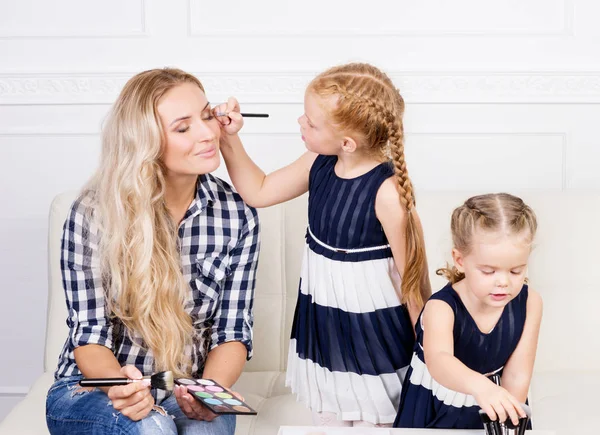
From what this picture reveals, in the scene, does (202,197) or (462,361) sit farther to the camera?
(202,197)

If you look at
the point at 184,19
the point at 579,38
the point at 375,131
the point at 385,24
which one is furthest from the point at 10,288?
the point at 579,38

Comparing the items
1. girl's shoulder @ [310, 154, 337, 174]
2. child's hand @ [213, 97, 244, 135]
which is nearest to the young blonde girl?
girl's shoulder @ [310, 154, 337, 174]

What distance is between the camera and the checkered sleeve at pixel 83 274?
175 cm

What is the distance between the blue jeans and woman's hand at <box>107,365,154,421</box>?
19 mm

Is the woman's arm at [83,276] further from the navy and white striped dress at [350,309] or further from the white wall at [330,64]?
the white wall at [330,64]

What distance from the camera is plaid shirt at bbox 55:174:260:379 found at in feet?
5.74

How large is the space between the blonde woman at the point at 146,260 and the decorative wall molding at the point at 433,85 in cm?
83

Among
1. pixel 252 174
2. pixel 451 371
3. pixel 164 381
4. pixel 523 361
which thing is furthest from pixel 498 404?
pixel 252 174

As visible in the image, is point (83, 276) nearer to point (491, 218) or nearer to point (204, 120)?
point (204, 120)

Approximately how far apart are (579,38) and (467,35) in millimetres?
343

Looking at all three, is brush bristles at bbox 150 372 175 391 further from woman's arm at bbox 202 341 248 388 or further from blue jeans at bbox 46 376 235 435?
woman's arm at bbox 202 341 248 388

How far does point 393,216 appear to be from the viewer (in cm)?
162

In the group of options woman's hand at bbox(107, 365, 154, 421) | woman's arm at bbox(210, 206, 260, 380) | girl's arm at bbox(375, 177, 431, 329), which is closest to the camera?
woman's hand at bbox(107, 365, 154, 421)

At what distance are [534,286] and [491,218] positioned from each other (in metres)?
0.71
